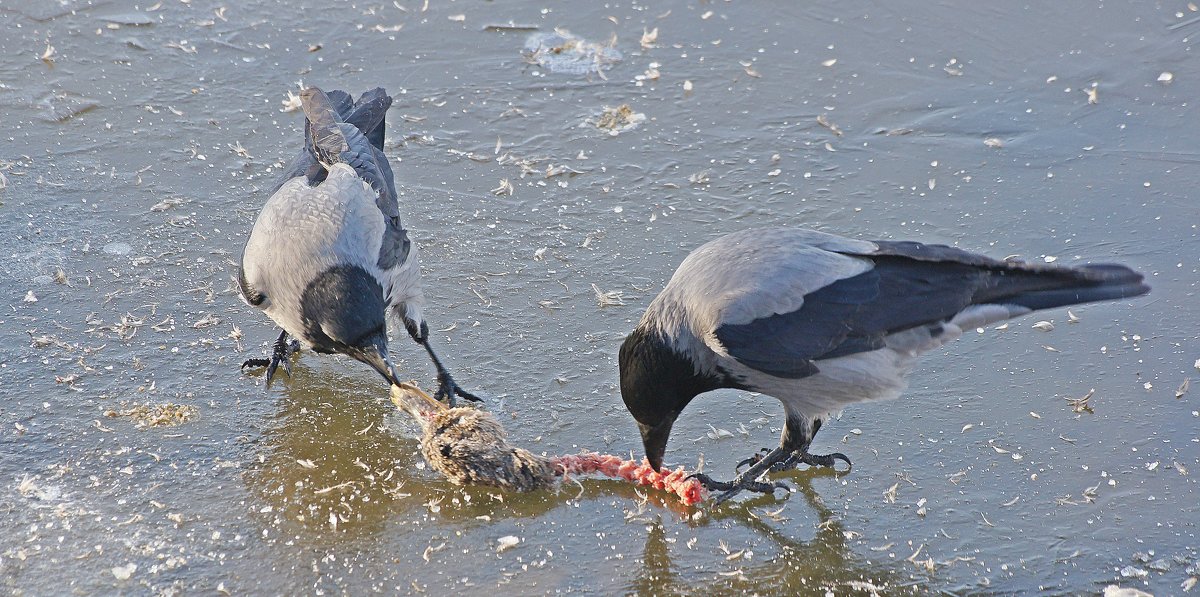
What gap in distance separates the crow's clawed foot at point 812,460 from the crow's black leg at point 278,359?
212 centimetres

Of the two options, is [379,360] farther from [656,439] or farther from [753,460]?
[753,460]

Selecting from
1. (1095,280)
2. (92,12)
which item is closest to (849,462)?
(1095,280)

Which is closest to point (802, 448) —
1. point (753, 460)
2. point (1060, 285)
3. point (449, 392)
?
point (753, 460)

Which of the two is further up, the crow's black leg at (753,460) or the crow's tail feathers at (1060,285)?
the crow's tail feathers at (1060,285)

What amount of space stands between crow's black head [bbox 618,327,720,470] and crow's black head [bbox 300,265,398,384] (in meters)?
0.97

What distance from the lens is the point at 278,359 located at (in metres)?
4.71

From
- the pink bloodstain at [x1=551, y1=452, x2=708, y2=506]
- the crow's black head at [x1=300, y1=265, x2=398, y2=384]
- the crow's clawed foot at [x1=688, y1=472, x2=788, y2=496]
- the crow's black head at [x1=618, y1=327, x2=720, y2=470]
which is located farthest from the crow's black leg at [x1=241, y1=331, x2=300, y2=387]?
the crow's clawed foot at [x1=688, y1=472, x2=788, y2=496]

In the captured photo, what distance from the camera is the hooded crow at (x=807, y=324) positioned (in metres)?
3.97

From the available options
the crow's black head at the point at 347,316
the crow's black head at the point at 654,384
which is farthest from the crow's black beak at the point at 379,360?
the crow's black head at the point at 654,384

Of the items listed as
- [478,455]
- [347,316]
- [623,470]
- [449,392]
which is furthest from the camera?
[449,392]

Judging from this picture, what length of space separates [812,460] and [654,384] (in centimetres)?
66

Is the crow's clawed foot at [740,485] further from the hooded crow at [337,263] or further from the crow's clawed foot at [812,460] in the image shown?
the hooded crow at [337,263]

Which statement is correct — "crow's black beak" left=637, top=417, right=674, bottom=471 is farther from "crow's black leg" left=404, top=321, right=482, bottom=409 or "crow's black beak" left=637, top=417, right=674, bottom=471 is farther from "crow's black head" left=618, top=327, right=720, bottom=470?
"crow's black leg" left=404, top=321, right=482, bottom=409

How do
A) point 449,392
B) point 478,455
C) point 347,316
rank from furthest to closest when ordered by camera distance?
1. point 449,392
2. point 347,316
3. point 478,455
